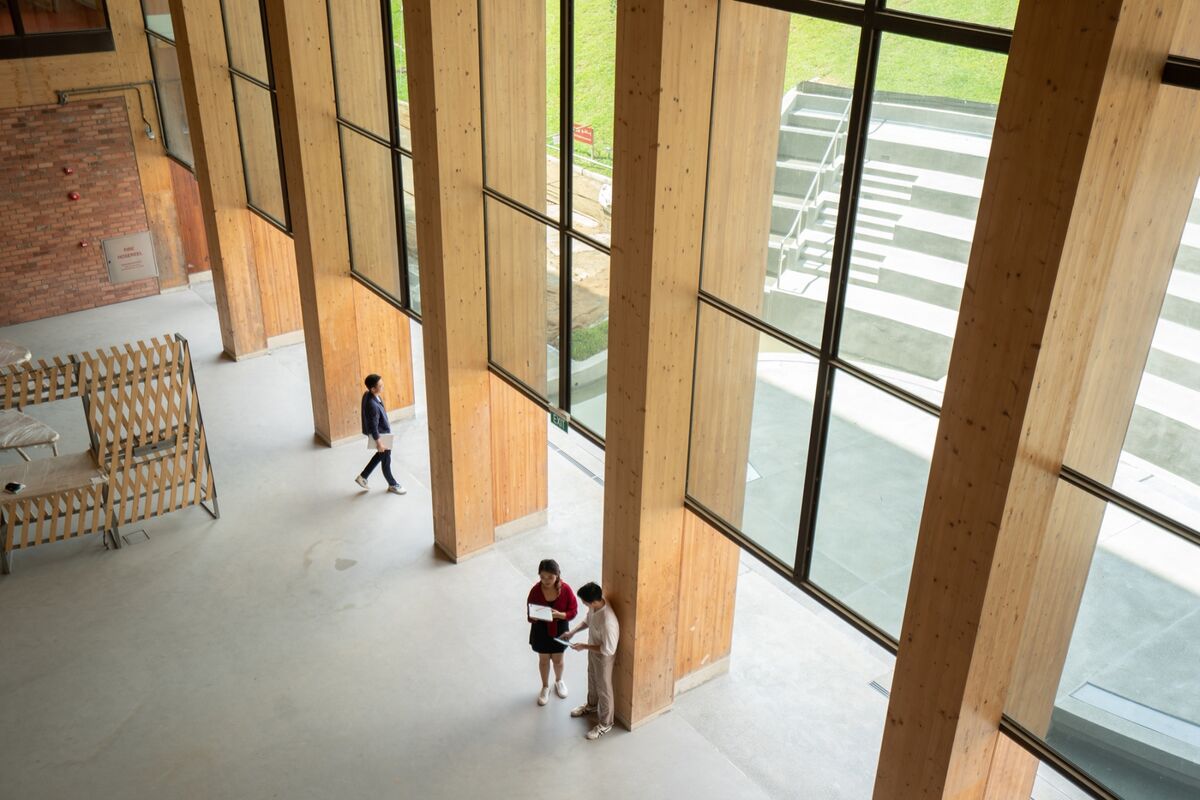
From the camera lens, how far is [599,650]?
8336 mm

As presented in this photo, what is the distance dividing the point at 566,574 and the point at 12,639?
16.9 ft

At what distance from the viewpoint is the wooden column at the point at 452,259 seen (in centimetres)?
862

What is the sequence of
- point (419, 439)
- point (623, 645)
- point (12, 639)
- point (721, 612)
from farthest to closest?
point (419, 439)
point (12, 639)
point (721, 612)
point (623, 645)

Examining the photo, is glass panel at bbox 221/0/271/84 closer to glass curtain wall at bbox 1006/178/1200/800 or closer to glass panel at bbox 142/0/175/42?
glass panel at bbox 142/0/175/42

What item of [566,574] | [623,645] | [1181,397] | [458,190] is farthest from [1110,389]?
[566,574]

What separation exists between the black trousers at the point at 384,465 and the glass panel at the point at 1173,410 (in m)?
8.03

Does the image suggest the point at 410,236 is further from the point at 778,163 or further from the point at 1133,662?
the point at 1133,662

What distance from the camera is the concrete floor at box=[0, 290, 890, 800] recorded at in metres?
8.30

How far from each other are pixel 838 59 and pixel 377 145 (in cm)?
604

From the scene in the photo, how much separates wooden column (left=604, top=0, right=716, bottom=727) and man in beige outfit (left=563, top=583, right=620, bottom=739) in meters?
0.15

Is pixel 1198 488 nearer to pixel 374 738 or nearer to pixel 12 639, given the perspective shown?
pixel 374 738

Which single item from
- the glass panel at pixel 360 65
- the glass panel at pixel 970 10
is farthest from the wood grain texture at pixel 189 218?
the glass panel at pixel 970 10

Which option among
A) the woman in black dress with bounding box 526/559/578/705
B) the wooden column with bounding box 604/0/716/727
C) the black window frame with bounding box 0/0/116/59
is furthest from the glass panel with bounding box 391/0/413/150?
the black window frame with bounding box 0/0/116/59

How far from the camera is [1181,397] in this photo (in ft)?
16.2
